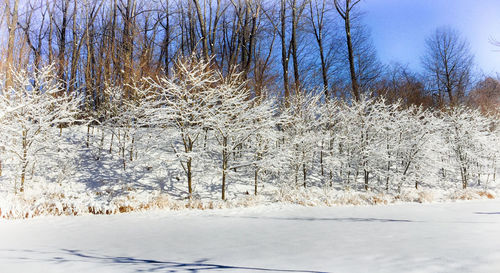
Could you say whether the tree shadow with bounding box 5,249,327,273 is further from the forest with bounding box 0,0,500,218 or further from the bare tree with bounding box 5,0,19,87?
the bare tree with bounding box 5,0,19,87

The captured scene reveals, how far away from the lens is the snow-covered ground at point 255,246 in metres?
3.09

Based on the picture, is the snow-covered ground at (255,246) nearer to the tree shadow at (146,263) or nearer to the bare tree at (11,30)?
the tree shadow at (146,263)

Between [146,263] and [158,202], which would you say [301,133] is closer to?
[158,202]

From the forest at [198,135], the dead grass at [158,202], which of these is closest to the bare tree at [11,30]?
the forest at [198,135]

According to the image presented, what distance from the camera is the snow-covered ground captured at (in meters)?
3.09

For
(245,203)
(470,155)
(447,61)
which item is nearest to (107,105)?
(245,203)

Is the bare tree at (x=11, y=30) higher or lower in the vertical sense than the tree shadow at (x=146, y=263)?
higher

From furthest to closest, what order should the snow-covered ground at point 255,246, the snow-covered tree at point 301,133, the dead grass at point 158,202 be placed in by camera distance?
the snow-covered tree at point 301,133 < the dead grass at point 158,202 < the snow-covered ground at point 255,246

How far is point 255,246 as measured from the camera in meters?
4.14

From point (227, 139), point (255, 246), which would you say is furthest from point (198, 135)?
point (255, 246)

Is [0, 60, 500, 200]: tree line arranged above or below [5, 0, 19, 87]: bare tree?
below

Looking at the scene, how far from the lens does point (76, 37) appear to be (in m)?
19.0

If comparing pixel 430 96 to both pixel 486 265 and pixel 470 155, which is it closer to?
pixel 470 155

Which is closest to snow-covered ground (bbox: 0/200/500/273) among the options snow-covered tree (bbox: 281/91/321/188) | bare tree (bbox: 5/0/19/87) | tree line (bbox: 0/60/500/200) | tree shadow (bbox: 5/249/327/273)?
tree shadow (bbox: 5/249/327/273)
